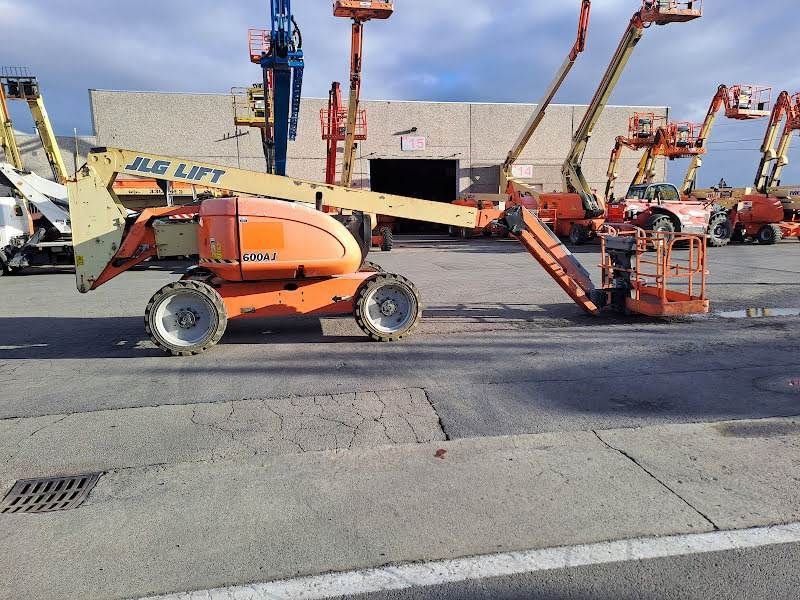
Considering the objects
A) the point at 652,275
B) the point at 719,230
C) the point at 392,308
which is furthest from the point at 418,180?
the point at 392,308

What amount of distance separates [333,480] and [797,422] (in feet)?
12.4

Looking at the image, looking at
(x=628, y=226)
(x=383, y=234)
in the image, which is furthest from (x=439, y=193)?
(x=628, y=226)

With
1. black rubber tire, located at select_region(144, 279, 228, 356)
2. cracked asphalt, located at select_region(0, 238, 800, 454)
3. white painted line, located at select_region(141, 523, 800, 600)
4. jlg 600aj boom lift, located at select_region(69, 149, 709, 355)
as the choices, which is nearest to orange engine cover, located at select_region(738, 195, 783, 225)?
cracked asphalt, located at select_region(0, 238, 800, 454)

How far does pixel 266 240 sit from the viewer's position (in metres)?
7.04

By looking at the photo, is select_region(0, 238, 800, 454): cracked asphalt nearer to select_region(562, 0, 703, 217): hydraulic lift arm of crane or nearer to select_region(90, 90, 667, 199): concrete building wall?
select_region(562, 0, 703, 217): hydraulic lift arm of crane

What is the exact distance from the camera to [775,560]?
9.46ft

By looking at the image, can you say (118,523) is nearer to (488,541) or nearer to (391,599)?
(391,599)

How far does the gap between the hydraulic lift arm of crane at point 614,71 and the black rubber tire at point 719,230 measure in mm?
4212

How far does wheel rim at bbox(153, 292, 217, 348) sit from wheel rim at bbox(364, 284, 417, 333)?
80.9 inches

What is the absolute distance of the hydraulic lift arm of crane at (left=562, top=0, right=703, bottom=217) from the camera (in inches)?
822

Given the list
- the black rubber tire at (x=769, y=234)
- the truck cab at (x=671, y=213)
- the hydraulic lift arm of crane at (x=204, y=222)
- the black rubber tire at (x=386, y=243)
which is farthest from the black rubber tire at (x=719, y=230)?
the hydraulic lift arm of crane at (x=204, y=222)

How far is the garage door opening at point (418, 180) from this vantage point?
121ft

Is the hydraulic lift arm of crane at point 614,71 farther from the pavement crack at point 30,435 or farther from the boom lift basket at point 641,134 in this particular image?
the pavement crack at point 30,435

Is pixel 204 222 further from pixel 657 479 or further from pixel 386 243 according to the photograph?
pixel 386 243
